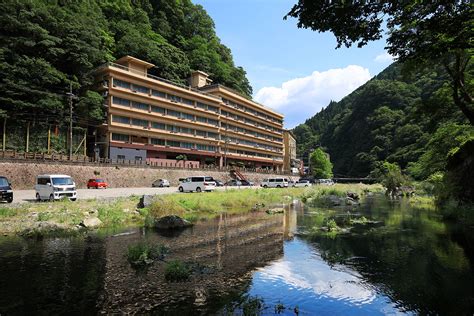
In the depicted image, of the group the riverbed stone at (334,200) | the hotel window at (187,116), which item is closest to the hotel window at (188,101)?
the hotel window at (187,116)

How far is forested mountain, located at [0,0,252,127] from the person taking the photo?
46219 millimetres

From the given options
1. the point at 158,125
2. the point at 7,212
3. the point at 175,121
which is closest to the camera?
the point at 7,212

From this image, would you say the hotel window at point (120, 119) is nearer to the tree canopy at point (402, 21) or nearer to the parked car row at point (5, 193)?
the parked car row at point (5, 193)

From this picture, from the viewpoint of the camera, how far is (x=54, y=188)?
74.2 ft

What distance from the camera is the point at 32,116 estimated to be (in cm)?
4762

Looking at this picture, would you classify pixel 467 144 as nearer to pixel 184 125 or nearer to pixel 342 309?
pixel 342 309

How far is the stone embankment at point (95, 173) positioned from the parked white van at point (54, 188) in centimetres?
1478

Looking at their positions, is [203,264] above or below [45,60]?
below

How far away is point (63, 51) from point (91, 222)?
142 feet

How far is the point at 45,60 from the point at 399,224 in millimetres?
53876

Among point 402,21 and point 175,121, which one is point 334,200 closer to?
point 402,21

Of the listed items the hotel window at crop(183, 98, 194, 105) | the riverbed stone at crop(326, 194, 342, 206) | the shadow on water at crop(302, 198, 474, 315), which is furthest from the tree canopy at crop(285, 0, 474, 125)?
the hotel window at crop(183, 98, 194, 105)

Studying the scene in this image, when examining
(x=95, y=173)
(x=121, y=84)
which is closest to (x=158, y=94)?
(x=121, y=84)

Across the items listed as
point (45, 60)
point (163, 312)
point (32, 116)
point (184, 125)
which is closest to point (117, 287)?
point (163, 312)
